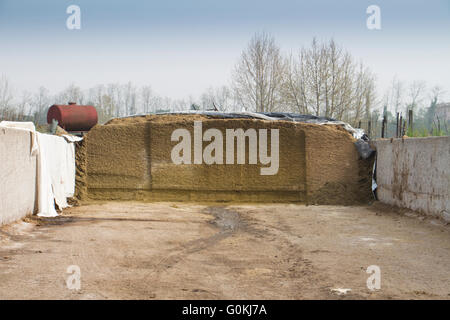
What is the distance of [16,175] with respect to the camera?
297 inches

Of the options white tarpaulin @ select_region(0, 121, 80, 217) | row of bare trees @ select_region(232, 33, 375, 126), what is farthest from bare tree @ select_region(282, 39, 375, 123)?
white tarpaulin @ select_region(0, 121, 80, 217)

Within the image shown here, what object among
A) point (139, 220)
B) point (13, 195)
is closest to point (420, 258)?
point (139, 220)

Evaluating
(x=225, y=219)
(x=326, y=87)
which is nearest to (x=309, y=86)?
(x=326, y=87)

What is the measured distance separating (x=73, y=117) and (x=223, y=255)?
15949 mm

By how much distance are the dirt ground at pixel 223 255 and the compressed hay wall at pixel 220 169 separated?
2.23 meters

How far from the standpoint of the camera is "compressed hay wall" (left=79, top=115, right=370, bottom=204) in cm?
Answer: 1167

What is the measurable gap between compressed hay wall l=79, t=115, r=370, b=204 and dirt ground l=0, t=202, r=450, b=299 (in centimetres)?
223

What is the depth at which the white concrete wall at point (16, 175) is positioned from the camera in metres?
7.02

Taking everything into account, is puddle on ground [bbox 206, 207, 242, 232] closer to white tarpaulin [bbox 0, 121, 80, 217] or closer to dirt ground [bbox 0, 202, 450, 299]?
dirt ground [bbox 0, 202, 450, 299]

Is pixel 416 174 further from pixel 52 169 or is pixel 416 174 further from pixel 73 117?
pixel 73 117

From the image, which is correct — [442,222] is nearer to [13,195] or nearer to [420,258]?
[420,258]

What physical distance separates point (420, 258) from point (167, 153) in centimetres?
744

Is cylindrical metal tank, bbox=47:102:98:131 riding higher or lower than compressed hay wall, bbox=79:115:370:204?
higher
